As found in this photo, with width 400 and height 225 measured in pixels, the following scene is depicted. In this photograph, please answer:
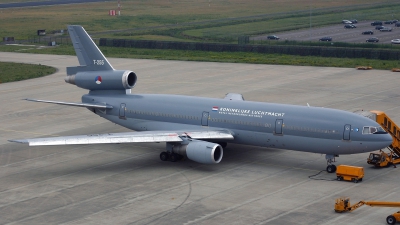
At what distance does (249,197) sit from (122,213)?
672 centimetres

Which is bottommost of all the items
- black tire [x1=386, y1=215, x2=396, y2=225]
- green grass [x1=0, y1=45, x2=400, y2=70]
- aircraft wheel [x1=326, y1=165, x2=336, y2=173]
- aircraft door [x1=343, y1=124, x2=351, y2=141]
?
black tire [x1=386, y1=215, x2=396, y2=225]

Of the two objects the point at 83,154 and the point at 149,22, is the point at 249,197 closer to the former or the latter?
the point at 83,154

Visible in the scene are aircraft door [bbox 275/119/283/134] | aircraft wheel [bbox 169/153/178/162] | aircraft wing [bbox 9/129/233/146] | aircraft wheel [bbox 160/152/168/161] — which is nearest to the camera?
aircraft wing [bbox 9/129/233/146]

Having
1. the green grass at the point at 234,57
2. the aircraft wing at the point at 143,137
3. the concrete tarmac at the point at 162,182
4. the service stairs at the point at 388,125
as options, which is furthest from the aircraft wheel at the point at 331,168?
the green grass at the point at 234,57

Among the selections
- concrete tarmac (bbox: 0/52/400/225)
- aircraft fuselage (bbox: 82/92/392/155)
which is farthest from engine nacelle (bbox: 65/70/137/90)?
concrete tarmac (bbox: 0/52/400/225)

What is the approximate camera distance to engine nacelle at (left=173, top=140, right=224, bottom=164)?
39031 millimetres

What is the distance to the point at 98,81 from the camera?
4772cm

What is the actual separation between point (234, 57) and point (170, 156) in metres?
48.5

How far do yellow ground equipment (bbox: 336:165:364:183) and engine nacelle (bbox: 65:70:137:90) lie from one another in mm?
16978

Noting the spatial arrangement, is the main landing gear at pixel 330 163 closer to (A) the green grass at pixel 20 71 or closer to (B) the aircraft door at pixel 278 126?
(B) the aircraft door at pixel 278 126

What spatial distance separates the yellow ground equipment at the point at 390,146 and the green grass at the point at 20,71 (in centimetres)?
4764

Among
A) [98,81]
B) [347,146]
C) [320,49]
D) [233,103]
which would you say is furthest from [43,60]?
[347,146]

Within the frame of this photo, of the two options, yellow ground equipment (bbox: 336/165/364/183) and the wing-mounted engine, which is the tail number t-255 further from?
yellow ground equipment (bbox: 336/165/364/183)

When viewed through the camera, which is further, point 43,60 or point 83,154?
point 43,60
